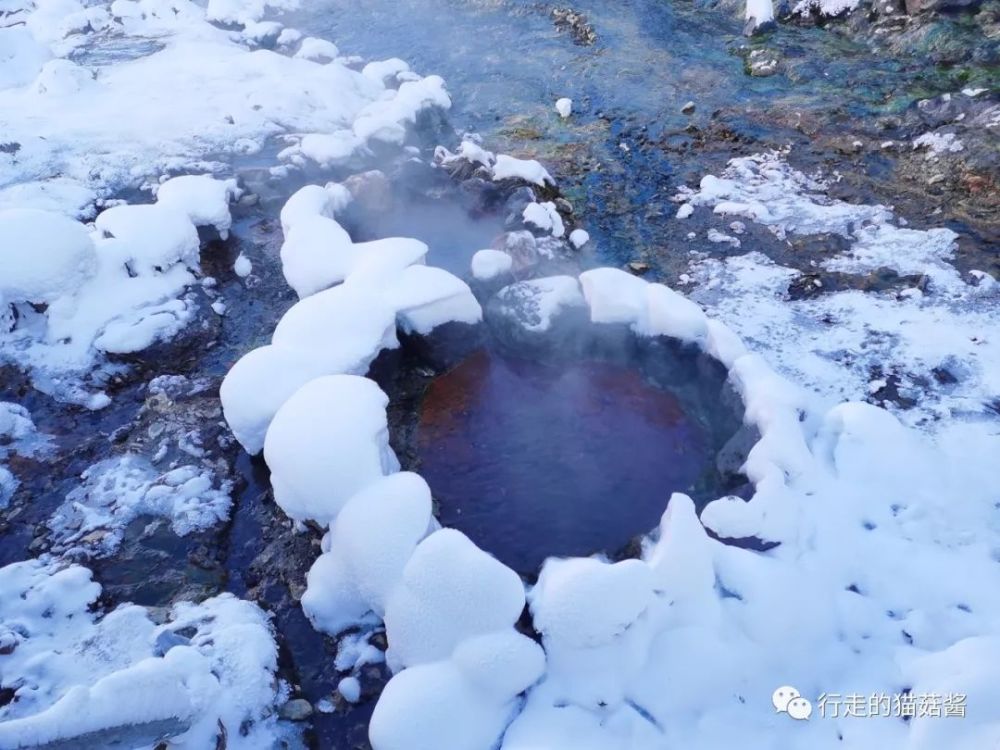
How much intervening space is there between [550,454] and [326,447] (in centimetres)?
164

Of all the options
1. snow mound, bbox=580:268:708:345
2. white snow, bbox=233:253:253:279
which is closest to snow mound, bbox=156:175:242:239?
white snow, bbox=233:253:253:279

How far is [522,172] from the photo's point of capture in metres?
7.85

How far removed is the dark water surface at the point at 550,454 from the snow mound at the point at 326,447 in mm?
Answer: 632

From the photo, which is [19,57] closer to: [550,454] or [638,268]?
[638,268]

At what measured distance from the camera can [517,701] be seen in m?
3.48

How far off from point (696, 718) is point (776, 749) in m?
0.39

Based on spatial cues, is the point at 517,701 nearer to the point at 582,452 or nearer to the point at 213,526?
the point at 582,452

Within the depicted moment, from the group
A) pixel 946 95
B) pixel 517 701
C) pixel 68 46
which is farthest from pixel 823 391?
pixel 68 46

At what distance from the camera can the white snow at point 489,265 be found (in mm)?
6216

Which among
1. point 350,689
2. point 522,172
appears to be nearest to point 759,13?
point 522,172

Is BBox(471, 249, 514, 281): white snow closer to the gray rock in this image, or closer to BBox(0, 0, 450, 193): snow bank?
BBox(0, 0, 450, 193): snow bank

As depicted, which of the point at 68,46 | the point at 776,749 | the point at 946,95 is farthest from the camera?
the point at 68,46

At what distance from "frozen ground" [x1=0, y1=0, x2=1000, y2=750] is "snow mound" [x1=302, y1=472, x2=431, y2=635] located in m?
0.02

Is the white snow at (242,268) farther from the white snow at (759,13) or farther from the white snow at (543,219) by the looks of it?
the white snow at (759,13)
